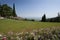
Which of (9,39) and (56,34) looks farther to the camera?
(56,34)

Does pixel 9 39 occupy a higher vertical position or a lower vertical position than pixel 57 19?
lower

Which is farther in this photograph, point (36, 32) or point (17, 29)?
point (17, 29)

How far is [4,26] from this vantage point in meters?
6.36

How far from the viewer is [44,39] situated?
5496 mm

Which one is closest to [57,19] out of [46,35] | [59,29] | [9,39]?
[59,29]

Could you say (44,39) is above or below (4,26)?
below

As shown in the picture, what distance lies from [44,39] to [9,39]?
4.75ft

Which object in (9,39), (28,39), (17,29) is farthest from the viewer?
(17,29)

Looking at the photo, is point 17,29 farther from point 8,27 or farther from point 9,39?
point 9,39

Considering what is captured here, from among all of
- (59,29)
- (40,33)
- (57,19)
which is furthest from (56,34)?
(57,19)

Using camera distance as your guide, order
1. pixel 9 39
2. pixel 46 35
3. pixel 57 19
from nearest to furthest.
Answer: pixel 9 39
pixel 46 35
pixel 57 19

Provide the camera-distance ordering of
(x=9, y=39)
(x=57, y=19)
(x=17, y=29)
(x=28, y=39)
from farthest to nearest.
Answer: (x=57, y=19) < (x=17, y=29) < (x=28, y=39) < (x=9, y=39)

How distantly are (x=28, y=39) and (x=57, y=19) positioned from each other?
4091 mm

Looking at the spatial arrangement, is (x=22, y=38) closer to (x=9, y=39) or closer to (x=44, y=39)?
(x=9, y=39)
